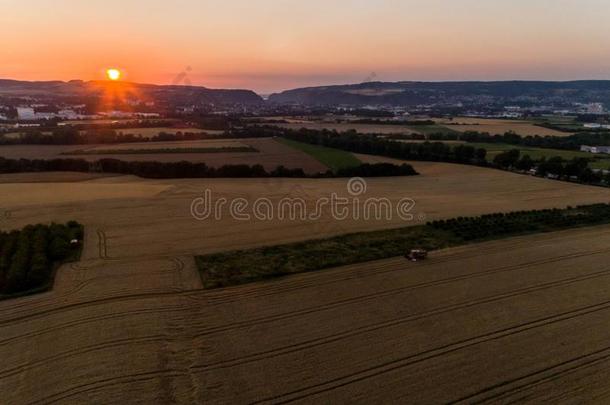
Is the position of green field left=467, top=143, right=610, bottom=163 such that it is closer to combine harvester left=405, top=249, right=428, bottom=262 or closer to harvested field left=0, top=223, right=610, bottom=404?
combine harvester left=405, top=249, right=428, bottom=262

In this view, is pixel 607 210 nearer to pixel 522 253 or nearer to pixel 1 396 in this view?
pixel 522 253

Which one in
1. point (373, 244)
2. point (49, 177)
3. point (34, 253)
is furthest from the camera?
point (49, 177)

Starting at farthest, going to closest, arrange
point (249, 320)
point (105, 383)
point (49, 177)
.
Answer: point (49, 177) < point (249, 320) < point (105, 383)

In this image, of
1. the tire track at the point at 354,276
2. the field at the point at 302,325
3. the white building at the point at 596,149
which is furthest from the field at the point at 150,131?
the white building at the point at 596,149

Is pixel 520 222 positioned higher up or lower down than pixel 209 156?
lower down

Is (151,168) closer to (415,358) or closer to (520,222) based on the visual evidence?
(520,222)

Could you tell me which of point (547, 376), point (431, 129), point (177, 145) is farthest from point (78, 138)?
point (431, 129)

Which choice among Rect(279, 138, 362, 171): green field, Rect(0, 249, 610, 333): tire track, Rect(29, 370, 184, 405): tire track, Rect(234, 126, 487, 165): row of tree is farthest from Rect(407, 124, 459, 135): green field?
Rect(29, 370, 184, 405): tire track

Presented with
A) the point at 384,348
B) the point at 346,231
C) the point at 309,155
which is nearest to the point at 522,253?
the point at 346,231
